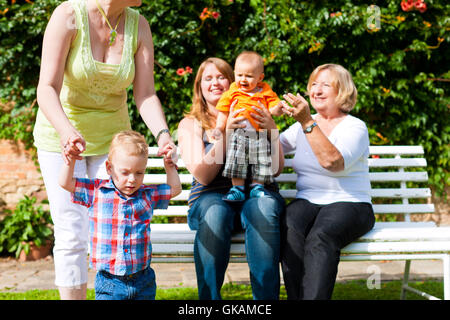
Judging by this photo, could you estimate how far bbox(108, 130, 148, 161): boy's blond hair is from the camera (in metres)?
2.35

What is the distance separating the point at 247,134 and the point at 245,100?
195 mm

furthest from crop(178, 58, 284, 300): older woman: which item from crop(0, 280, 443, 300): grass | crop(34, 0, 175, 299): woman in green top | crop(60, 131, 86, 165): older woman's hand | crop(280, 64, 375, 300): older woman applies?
crop(0, 280, 443, 300): grass

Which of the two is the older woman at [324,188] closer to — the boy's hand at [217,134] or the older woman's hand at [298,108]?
the older woman's hand at [298,108]

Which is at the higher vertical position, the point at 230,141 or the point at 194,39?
the point at 194,39

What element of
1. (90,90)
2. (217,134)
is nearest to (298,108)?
(217,134)

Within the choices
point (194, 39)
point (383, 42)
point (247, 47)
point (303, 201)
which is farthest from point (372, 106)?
point (303, 201)

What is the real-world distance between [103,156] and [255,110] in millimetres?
879

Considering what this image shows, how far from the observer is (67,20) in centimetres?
240

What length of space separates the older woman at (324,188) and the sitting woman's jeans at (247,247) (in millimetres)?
116

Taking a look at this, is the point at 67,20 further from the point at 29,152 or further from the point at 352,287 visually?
the point at 29,152

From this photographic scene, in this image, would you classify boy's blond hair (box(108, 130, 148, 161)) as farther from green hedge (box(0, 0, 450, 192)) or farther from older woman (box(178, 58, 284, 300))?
green hedge (box(0, 0, 450, 192))

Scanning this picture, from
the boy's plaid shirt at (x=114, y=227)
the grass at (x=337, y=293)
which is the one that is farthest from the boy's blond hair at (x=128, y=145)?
the grass at (x=337, y=293)

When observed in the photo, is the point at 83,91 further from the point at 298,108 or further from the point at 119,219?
the point at 298,108

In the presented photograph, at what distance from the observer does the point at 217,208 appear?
2732mm
